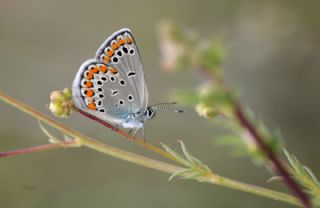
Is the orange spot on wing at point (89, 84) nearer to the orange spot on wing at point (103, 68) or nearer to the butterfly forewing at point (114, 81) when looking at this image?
the butterfly forewing at point (114, 81)

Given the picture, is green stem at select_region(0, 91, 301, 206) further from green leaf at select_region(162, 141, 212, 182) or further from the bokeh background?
the bokeh background

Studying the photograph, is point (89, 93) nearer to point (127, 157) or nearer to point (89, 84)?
point (89, 84)

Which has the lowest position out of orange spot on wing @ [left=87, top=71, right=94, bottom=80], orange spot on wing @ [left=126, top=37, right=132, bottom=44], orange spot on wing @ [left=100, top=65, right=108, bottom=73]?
orange spot on wing @ [left=87, top=71, right=94, bottom=80]

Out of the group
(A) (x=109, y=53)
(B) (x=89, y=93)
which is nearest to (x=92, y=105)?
(B) (x=89, y=93)

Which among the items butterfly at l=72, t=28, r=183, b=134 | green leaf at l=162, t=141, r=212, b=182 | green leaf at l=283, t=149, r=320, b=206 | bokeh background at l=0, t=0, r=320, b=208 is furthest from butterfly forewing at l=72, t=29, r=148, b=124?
bokeh background at l=0, t=0, r=320, b=208

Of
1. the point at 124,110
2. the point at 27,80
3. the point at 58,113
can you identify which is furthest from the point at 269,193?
the point at 27,80

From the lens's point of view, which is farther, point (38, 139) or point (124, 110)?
point (38, 139)

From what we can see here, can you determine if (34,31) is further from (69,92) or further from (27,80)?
(69,92)
